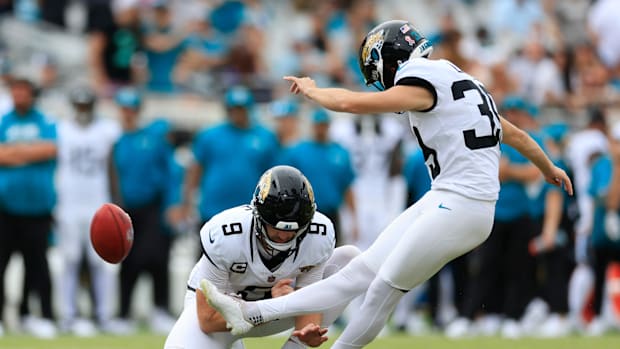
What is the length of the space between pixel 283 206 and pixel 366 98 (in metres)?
0.63

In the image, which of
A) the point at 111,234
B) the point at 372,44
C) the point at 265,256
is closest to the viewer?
the point at 265,256

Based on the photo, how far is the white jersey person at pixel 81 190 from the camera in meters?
10.5

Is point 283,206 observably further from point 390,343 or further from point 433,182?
point 390,343

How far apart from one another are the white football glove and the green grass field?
998 millimetres

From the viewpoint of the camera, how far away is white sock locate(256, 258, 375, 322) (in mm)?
6117

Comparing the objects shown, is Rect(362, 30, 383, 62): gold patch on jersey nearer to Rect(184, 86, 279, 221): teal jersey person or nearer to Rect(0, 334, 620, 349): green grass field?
Rect(0, 334, 620, 349): green grass field

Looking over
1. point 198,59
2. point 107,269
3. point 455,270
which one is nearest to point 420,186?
point 455,270

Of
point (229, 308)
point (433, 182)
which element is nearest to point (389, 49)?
point (433, 182)

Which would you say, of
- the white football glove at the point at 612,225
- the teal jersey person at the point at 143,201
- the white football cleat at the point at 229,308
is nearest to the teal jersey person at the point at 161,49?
the teal jersey person at the point at 143,201

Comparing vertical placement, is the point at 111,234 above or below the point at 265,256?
above

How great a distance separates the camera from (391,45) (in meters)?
6.51

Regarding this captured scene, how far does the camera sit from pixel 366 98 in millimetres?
6121

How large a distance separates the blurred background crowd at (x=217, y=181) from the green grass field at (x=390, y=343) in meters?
0.56

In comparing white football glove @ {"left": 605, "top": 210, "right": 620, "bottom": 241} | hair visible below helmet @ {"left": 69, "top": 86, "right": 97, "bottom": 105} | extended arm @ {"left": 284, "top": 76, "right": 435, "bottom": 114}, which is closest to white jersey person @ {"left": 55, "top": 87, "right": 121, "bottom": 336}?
hair visible below helmet @ {"left": 69, "top": 86, "right": 97, "bottom": 105}
